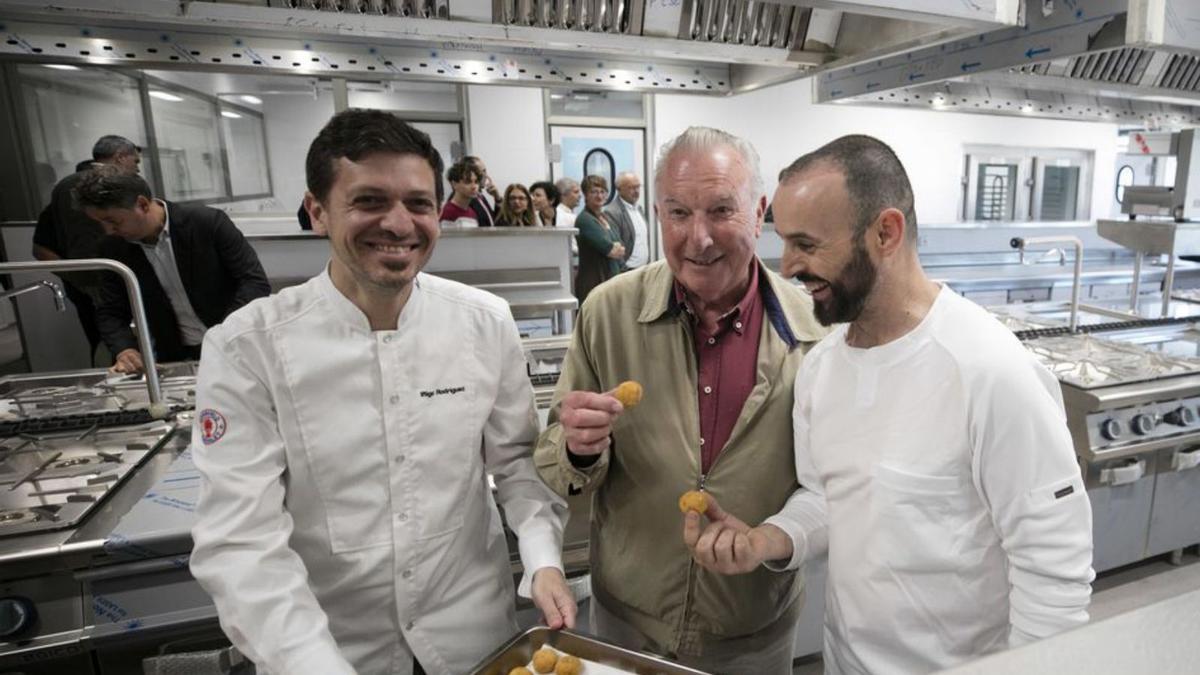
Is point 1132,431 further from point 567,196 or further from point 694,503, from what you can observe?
point 567,196

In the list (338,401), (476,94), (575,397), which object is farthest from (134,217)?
(476,94)

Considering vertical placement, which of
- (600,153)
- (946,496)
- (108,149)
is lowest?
(946,496)

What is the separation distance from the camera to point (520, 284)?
3850mm

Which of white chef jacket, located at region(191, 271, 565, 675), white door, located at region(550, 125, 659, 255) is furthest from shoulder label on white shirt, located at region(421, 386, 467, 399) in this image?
white door, located at region(550, 125, 659, 255)

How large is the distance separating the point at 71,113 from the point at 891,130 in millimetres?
8367

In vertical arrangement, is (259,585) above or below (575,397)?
below

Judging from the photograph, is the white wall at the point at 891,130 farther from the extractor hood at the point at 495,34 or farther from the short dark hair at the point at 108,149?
the extractor hood at the point at 495,34

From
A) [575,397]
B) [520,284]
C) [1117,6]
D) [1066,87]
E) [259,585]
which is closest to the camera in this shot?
[259,585]

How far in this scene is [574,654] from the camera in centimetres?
117

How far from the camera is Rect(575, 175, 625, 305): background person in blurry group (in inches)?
202

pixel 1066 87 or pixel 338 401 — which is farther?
pixel 1066 87

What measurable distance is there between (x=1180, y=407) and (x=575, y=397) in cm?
271

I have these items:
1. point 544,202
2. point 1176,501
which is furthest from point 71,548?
point 544,202

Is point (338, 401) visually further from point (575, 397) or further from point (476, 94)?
point (476, 94)
